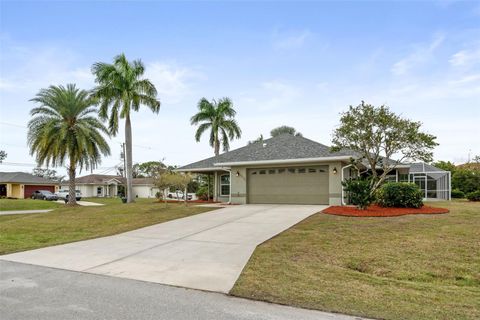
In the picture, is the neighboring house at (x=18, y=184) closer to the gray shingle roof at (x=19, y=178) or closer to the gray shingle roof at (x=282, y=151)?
the gray shingle roof at (x=19, y=178)

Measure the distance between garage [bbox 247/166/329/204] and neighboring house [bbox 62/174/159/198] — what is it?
37.4m

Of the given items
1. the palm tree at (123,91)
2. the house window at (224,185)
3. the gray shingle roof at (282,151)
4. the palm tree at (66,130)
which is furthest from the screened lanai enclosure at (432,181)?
the palm tree at (66,130)

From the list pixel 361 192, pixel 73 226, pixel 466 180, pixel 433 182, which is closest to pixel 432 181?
pixel 433 182

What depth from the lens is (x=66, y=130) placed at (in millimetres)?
24109

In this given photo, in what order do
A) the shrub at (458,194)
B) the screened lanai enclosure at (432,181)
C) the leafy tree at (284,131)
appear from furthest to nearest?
the leafy tree at (284,131)
the shrub at (458,194)
the screened lanai enclosure at (432,181)

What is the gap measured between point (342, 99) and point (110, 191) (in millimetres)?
47617

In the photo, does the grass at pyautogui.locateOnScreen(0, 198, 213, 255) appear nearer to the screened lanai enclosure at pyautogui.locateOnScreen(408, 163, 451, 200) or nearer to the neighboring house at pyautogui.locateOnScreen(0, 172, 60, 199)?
the screened lanai enclosure at pyautogui.locateOnScreen(408, 163, 451, 200)

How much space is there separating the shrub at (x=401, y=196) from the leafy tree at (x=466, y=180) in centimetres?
1499

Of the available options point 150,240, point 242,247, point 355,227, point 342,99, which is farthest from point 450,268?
point 342,99

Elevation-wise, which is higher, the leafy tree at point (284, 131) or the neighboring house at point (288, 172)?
the leafy tree at point (284, 131)

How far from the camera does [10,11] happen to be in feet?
39.3

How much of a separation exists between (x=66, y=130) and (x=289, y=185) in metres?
15.8

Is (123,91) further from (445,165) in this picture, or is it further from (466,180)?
(445,165)

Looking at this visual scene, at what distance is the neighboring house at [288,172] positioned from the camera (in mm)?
18672
